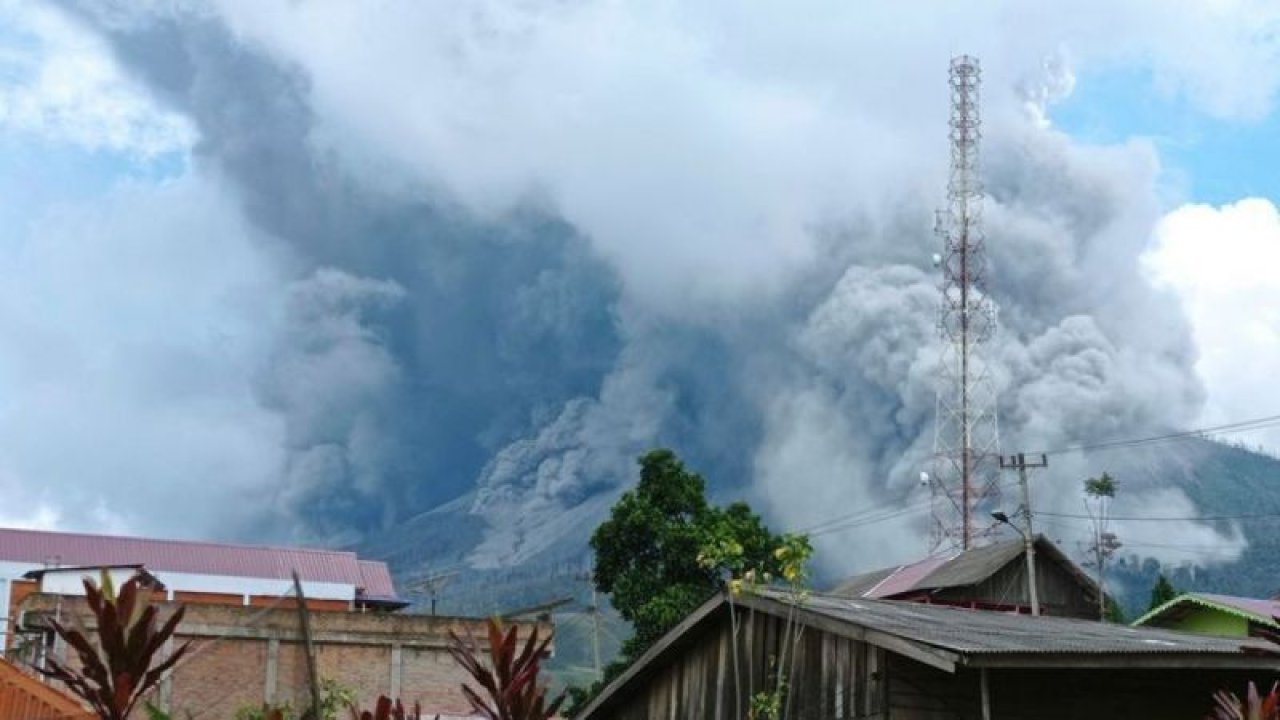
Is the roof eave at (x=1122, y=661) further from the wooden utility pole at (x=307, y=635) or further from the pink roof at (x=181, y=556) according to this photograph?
the pink roof at (x=181, y=556)

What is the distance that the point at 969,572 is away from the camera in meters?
43.5

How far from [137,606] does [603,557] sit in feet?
149

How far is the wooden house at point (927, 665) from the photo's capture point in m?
13.9

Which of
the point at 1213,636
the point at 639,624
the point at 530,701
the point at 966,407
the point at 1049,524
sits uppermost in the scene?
the point at 1049,524

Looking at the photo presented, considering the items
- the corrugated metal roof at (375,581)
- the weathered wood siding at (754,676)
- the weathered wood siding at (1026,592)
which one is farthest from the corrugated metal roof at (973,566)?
the corrugated metal roof at (375,581)

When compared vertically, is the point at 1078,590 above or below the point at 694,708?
above

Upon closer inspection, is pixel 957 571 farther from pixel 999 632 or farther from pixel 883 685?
pixel 883 685

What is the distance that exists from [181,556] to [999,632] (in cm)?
5050

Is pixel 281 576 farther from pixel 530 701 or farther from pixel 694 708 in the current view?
pixel 530 701

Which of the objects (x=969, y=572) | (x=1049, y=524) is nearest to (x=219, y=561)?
(x=969, y=572)

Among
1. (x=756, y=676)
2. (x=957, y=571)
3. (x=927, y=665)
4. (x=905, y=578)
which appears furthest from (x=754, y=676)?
(x=905, y=578)

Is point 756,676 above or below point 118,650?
above

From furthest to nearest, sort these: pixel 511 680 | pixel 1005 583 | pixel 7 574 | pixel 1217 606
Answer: pixel 7 574, pixel 1005 583, pixel 1217 606, pixel 511 680

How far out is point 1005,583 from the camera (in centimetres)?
4366
